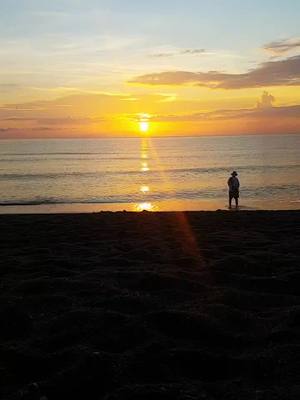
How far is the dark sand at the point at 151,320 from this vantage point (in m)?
5.13

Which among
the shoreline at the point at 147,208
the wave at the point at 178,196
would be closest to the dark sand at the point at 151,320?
the shoreline at the point at 147,208

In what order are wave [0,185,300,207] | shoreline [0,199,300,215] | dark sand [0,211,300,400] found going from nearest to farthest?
dark sand [0,211,300,400], shoreline [0,199,300,215], wave [0,185,300,207]

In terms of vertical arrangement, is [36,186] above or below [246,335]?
above

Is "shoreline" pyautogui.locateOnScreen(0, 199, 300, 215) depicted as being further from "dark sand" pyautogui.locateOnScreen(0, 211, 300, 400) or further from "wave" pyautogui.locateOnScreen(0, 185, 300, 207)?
"dark sand" pyautogui.locateOnScreen(0, 211, 300, 400)

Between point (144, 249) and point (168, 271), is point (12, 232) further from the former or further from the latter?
point (168, 271)

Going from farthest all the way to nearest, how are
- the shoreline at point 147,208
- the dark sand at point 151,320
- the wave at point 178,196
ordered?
1. the wave at point 178,196
2. the shoreline at point 147,208
3. the dark sand at point 151,320

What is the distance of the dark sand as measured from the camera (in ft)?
16.8

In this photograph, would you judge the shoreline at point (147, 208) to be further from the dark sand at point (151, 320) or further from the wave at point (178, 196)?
the dark sand at point (151, 320)

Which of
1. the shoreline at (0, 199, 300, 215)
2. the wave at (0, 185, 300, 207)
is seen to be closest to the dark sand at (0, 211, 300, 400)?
the shoreline at (0, 199, 300, 215)

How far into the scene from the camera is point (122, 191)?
45875 millimetres

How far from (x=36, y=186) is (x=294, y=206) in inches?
1099

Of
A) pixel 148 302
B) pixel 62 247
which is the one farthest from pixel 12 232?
pixel 148 302

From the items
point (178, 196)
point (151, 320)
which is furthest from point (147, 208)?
point (151, 320)

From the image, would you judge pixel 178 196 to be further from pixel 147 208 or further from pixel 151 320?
pixel 151 320
